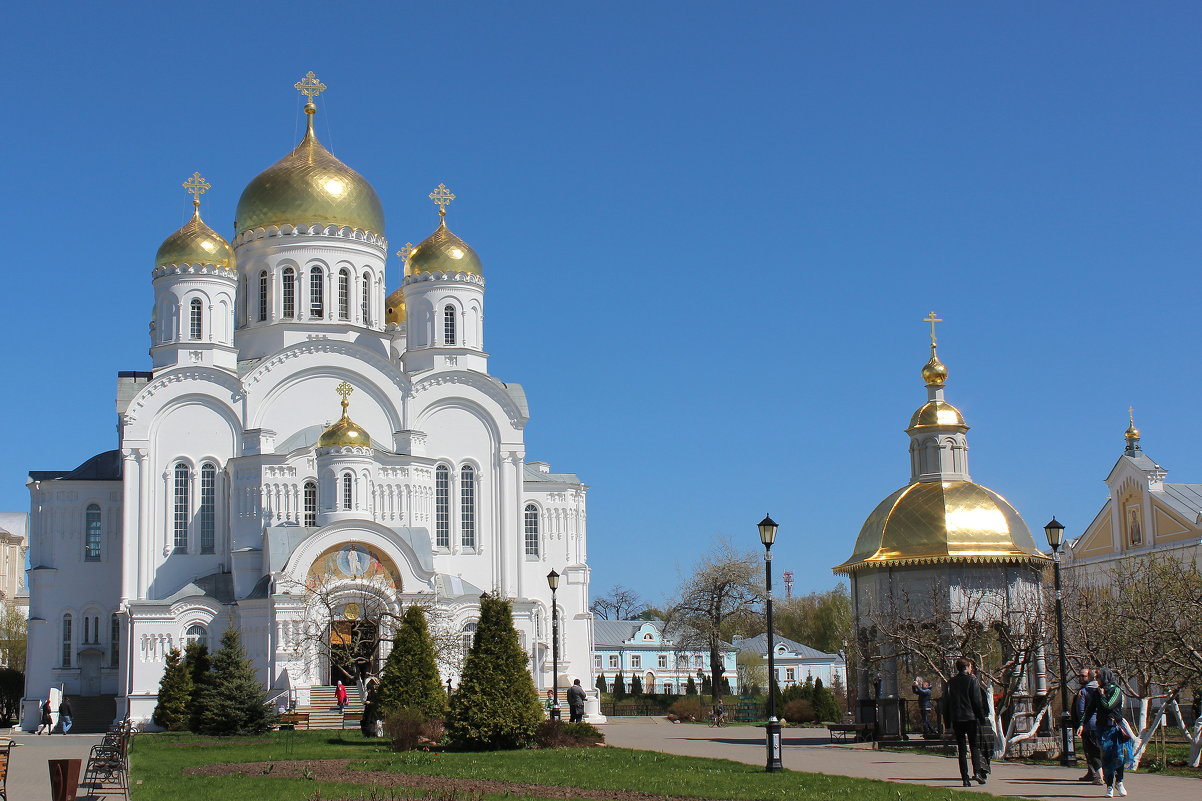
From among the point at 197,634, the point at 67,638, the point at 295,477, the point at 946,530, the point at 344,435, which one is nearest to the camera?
the point at 946,530

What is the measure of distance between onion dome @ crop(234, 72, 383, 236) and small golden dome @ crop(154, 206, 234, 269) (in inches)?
81.7

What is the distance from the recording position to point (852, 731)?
994 inches

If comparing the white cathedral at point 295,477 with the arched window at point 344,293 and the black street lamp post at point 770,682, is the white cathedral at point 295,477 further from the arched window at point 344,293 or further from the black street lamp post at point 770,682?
the black street lamp post at point 770,682

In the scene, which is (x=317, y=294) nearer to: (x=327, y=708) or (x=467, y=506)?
(x=467, y=506)

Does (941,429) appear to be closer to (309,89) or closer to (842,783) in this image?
(842,783)

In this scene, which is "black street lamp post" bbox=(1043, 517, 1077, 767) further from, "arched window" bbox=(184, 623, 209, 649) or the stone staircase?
"arched window" bbox=(184, 623, 209, 649)

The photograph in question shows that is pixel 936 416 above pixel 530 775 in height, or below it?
above

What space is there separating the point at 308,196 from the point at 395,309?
6.98 meters

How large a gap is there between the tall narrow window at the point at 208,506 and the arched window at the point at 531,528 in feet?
31.3

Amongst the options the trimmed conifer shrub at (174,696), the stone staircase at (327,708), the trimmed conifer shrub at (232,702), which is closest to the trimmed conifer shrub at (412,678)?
the trimmed conifer shrub at (232,702)

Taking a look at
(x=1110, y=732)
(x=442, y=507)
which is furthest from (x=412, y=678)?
(x=1110, y=732)

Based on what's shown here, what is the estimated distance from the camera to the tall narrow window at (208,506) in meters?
40.6

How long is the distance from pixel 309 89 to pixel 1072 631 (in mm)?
30670

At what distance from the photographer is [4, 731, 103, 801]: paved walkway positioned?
17.9 metres
